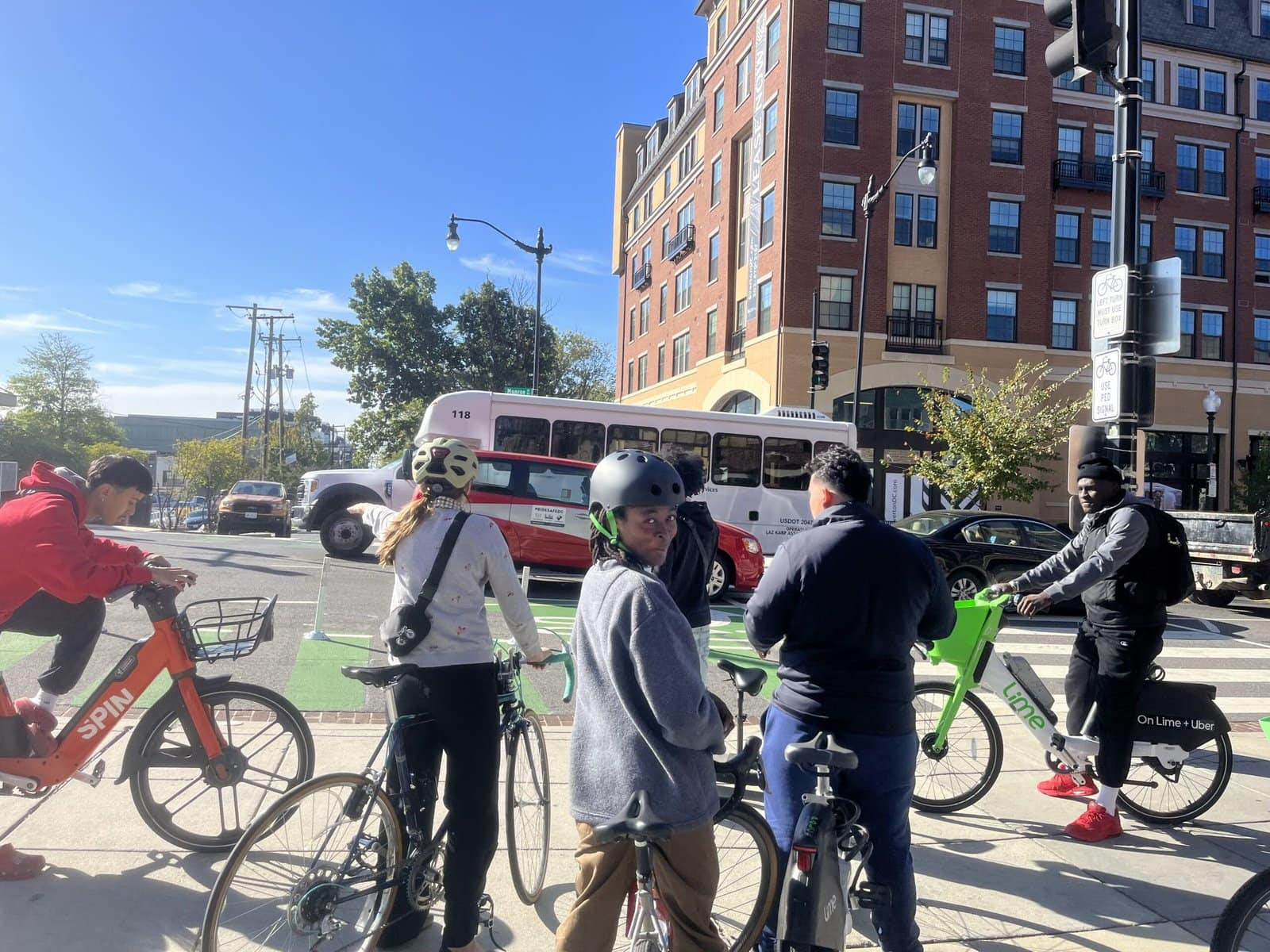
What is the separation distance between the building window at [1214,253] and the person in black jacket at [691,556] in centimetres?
3653

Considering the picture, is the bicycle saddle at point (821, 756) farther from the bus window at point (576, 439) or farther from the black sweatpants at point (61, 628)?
the bus window at point (576, 439)

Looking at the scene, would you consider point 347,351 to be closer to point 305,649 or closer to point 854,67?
point 854,67

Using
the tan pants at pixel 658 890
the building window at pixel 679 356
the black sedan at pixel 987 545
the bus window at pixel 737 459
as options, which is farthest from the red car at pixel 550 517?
the building window at pixel 679 356

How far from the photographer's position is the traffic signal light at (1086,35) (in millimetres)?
6031

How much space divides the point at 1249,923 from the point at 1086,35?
216 inches

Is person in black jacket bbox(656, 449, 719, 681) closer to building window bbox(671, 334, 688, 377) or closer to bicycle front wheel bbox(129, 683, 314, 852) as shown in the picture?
bicycle front wheel bbox(129, 683, 314, 852)

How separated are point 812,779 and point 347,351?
41.1 meters

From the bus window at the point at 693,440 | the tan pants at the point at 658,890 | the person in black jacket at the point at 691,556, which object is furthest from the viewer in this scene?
the bus window at the point at 693,440

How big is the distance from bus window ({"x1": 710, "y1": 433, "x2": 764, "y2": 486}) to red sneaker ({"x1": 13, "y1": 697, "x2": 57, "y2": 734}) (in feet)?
49.4

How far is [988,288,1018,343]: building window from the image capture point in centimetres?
3059

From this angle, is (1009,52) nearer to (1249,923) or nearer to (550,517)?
(550,517)

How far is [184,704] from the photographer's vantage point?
3781mm

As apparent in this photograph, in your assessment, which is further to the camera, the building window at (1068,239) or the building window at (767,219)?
the building window at (1068,239)

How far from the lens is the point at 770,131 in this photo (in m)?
30.9
